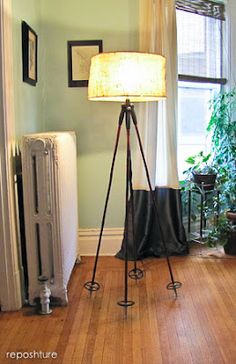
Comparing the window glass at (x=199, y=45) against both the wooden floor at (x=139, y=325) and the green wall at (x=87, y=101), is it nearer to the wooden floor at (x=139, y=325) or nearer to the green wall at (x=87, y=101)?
the green wall at (x=87, y=101)

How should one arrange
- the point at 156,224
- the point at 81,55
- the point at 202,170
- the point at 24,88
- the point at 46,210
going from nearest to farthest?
the point at 46,210 → the point at 24,88 → the point at 81,55 → the point at 156,224 → the point at 202,170

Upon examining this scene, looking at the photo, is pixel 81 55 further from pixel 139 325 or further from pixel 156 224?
pixel 139 325

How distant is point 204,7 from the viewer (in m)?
3.62

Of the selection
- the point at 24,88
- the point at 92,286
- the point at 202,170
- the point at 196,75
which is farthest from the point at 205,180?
the point at 24,88

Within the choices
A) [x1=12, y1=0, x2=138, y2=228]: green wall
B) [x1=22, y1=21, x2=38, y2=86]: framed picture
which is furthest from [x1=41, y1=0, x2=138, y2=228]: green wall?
[x1=22, y1=21, x2=38, y2=86]: framed picture

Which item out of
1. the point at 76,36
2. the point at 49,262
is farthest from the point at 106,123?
the point at 49,262

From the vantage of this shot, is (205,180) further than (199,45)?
No

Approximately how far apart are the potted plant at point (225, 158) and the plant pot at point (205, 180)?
0.22 ft

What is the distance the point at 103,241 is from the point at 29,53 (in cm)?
158

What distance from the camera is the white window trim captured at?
227 cm

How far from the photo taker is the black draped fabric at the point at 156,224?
3314 mm

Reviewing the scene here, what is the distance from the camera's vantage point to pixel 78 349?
2.04m

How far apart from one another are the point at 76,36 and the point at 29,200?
1493mm

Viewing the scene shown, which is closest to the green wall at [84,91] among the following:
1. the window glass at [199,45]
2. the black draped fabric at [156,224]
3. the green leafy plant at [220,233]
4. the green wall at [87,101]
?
the green wall at [87,101]
